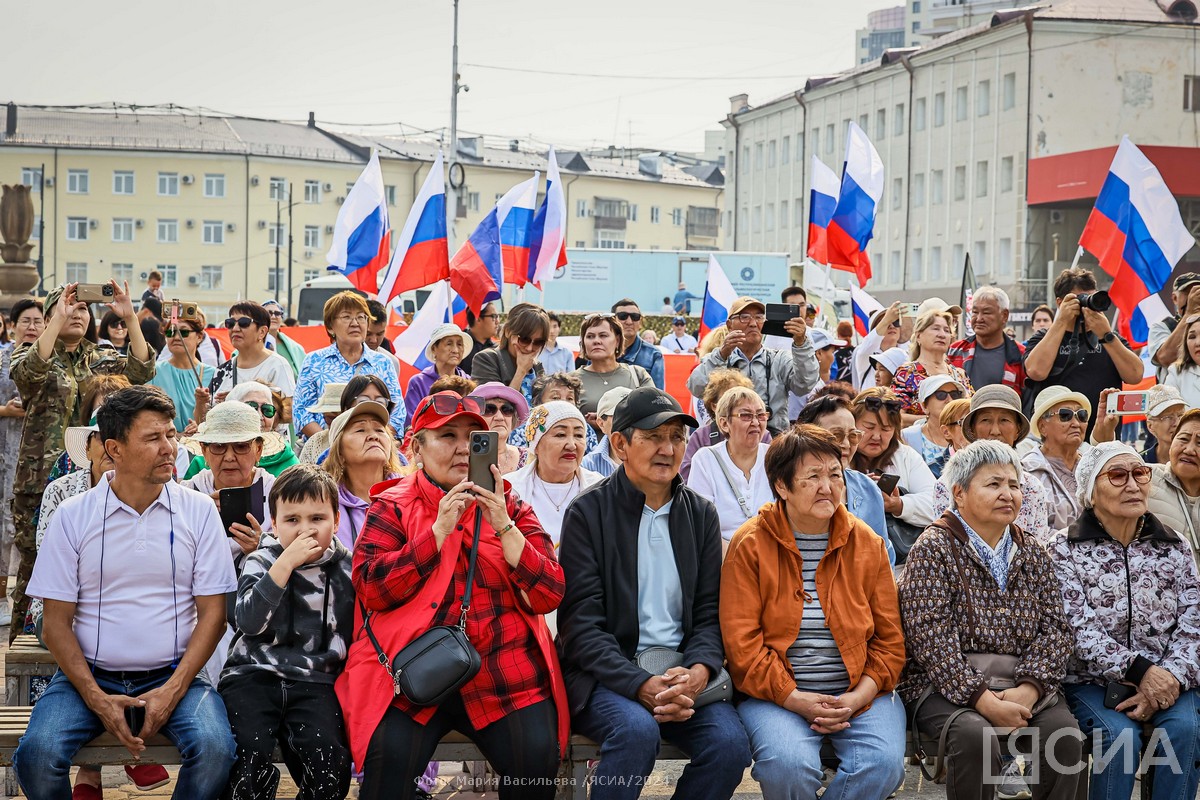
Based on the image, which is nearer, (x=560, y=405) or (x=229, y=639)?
(x=229, y=639)

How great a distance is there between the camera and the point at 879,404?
662cm

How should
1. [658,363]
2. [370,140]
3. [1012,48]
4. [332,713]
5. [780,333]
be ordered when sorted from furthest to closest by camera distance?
1. [370,140]
2. [1012,48]
3. [658,363]
4. [780,333]
5. [332,713]

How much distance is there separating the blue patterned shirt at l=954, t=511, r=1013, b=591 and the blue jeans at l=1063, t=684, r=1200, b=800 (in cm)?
65

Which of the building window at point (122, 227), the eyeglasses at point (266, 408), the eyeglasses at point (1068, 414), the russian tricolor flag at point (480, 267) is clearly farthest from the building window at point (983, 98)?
the eyeglasses at point (266, 408)

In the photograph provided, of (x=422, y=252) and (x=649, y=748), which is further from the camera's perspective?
(x=422, y=252)

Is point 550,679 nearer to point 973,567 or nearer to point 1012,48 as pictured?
point 973,567

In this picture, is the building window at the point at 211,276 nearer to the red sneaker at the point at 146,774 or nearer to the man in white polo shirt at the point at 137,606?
the red sneaker at the point at 146,774

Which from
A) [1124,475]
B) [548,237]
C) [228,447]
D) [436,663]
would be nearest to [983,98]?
[548,237]

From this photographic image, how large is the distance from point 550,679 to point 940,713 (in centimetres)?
152

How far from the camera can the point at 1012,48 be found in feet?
179

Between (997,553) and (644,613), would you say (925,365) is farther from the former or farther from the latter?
(644,613)

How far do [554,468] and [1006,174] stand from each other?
52.5 m

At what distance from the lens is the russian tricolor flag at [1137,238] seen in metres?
11.1

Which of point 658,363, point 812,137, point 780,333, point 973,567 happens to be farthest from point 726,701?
point 812,137
